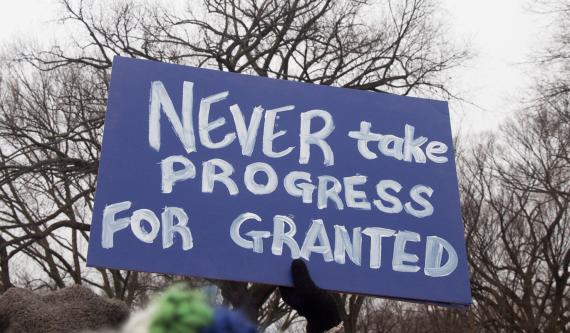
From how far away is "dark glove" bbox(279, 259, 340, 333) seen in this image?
6.89ft

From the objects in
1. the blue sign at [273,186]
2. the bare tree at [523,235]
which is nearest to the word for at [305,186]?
the blue sign at [273,186]

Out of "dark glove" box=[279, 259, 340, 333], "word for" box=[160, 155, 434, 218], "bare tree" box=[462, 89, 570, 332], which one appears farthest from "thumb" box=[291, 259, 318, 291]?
"bare tree" box=[462, 89, 570, 332]

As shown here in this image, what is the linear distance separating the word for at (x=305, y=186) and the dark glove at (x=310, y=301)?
296 mm

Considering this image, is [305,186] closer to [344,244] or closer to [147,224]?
[344,244]

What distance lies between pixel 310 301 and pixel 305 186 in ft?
1.66

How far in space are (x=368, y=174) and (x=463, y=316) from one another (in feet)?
35.3

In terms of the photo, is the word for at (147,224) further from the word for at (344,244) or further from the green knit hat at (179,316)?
the green knit hat at (179,316)

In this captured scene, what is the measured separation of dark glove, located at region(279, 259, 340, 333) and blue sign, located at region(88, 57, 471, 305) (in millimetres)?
→ 51

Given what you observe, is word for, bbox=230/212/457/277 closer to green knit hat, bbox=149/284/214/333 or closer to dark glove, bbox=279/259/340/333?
dark glove, bbox=279/259/340/333

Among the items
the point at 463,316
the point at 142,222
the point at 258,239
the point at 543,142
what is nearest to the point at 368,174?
the point at 258,239

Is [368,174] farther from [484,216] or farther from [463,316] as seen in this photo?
[484,216]

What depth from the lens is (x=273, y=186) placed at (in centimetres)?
253

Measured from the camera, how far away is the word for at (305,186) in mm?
2502

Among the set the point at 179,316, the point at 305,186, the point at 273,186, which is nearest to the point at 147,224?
the point at 273,186
